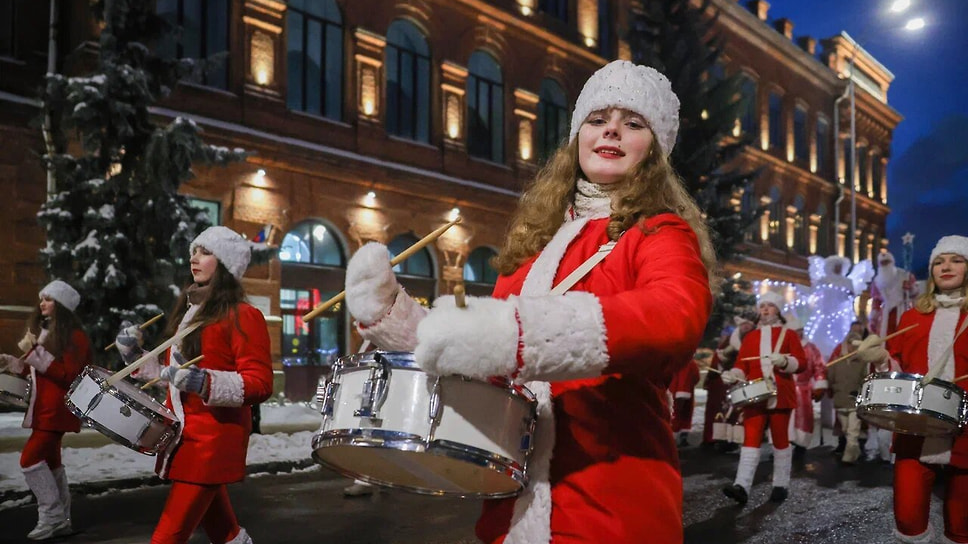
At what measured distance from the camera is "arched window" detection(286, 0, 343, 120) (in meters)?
19.2

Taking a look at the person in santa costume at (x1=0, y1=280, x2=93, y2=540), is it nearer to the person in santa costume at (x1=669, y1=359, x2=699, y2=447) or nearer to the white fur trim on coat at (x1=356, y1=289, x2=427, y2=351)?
the white fur trim on coat at (x1=356, y1=289, x2=427, y2=351)

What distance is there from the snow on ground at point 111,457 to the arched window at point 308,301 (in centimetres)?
448

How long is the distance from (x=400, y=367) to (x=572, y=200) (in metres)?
0.82

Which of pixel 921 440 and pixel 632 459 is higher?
pixel 632 459

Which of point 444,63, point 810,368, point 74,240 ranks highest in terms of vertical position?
point 444,63

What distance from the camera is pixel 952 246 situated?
5914 millimetres

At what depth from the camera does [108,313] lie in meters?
12.2

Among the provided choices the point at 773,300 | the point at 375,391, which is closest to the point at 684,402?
the point at 773,300

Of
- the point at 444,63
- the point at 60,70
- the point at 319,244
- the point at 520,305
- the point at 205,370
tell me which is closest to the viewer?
the point at 520,305

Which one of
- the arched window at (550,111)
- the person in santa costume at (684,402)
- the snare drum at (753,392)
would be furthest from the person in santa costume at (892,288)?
the arched window at (550,111)

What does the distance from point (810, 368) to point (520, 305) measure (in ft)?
42.3

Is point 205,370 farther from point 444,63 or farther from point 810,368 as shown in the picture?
point 444,63

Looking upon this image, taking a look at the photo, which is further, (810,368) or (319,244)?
(319,244)

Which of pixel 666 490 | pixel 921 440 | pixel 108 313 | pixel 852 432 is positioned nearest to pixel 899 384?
pixel 921 440
